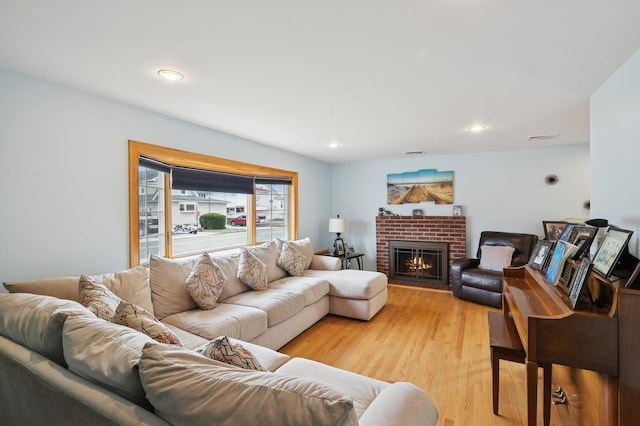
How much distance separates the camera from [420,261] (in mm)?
5285

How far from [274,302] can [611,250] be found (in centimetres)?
243

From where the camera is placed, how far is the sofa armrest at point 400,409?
1081 mm

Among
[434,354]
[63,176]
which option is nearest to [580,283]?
[434,354]

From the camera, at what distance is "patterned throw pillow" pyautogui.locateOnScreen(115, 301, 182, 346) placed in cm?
135

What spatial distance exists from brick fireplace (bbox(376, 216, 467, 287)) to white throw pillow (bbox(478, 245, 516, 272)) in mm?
517

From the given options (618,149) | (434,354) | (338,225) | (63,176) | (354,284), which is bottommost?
(434,354)

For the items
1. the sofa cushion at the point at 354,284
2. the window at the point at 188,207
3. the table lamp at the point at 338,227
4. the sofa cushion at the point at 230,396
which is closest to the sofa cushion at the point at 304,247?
the sofa cushion at the point at 354,284

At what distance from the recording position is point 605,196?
2.10m

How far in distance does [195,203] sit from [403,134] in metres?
2.72

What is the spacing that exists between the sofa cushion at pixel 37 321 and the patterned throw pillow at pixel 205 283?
3.65 feet

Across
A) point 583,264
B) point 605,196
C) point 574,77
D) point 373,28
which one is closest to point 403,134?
point 574,77

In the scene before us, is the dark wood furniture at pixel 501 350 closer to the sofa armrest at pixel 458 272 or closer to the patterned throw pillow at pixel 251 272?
the patterned throw pillow at pixel 251 272

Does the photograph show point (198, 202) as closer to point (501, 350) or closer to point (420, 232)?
point (501, 350)

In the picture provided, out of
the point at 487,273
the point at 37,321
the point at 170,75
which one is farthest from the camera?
the point at 487,273
